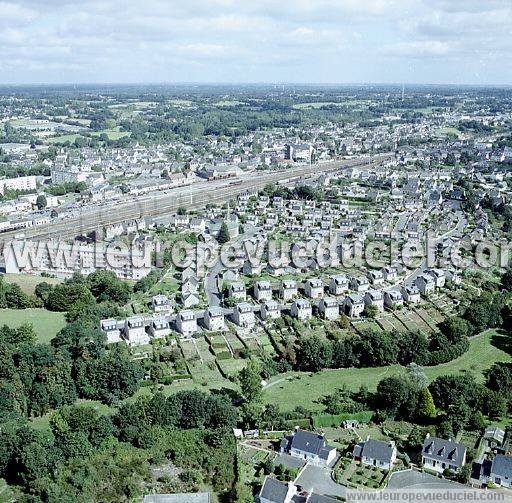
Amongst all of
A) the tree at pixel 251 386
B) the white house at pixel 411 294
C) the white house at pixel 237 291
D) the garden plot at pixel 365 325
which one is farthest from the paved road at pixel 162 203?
the tree at pixel 251 386

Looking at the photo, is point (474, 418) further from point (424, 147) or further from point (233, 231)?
point (424, 147)

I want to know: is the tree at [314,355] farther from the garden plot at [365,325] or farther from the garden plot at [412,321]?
the garden plot at [412,321]

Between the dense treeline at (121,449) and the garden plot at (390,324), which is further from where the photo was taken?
the garden plot at (390,324)

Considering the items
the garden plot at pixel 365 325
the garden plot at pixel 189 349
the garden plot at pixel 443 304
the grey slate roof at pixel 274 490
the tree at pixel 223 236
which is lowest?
the grey slate roof at pixel 274 490

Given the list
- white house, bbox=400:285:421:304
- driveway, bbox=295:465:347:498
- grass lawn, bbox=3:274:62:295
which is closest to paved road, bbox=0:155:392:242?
grass lawn, bbox=3:274:62:295

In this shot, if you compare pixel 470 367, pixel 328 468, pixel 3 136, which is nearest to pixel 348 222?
pixel 470 367

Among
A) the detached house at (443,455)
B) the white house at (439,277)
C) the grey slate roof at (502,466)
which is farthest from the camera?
the white house at (439,277)
